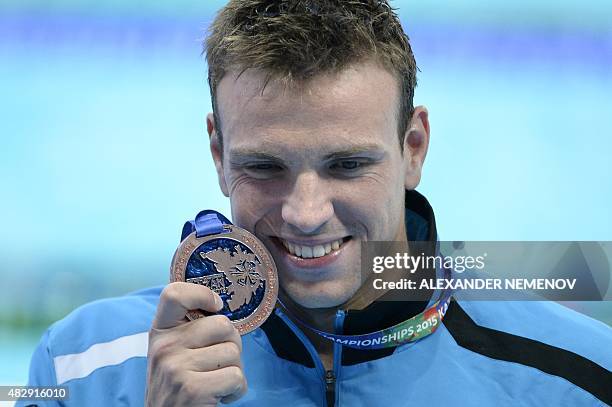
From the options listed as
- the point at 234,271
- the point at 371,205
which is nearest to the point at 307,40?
the point at 371,205

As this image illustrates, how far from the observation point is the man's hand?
162 cm

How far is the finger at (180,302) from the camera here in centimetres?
162

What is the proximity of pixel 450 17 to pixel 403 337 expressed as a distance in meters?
2.06

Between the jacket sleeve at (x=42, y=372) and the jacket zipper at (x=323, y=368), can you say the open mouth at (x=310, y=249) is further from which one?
the jacket sleeve at (x=42, y=372)

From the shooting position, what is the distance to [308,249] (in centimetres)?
189

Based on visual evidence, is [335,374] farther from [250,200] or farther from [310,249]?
[250,200]

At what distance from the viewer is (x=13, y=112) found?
3.66 m

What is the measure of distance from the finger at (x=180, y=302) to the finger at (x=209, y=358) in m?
0.07

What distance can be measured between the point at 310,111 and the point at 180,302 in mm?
499

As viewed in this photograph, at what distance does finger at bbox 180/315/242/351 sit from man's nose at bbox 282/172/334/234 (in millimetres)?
278

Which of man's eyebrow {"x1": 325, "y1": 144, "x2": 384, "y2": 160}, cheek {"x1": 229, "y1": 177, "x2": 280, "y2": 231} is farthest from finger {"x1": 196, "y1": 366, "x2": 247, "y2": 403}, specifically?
man's eyebrow {"x1": 325, "y1": 144, "x2": 384, "y2": 160}

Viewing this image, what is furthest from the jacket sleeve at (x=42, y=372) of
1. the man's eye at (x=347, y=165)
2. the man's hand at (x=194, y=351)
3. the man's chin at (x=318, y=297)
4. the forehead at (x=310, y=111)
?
the man's eye at (x=347, y=165)

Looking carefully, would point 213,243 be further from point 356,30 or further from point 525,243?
point 525,243

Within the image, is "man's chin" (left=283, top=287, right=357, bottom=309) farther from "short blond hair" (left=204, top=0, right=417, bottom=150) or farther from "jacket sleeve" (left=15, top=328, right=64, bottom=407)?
"jacket sleeve" (left=15, top=328, right=64, bottom=407)
